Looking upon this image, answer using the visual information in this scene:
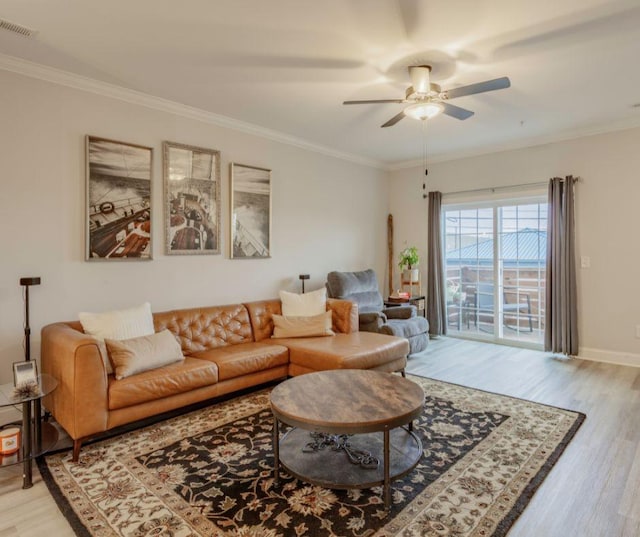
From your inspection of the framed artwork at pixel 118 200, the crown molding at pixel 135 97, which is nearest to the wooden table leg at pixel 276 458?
the framed artwork at pixel 118 200

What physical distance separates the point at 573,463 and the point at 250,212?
372 centimetres

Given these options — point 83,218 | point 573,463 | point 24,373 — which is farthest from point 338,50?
point 573,463

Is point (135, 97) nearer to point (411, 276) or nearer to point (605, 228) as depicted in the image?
point (411, 276)

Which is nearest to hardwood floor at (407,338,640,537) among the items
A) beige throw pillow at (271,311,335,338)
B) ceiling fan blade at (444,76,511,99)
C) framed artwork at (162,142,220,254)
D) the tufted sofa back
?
beige throw pillow at (271,311,335,338)

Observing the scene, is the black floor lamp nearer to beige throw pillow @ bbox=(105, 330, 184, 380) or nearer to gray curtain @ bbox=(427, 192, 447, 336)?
beige throw pillow @ bbox=(105, 330, 184, 380)

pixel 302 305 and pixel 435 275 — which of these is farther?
pixel 435 275

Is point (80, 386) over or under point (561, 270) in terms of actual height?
under

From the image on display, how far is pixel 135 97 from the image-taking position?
3627 mm

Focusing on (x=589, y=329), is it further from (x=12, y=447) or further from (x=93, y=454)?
(x=12, y=447)

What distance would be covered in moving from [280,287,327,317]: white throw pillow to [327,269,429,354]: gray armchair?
1.80 ft

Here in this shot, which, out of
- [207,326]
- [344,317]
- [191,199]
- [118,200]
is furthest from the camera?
[344,317]

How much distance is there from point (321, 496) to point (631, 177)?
16.0 feet

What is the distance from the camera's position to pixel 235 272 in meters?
4.48

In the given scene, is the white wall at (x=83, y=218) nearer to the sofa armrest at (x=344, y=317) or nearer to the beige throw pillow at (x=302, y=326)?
the beige throw pillow at (x=302, y=326)
